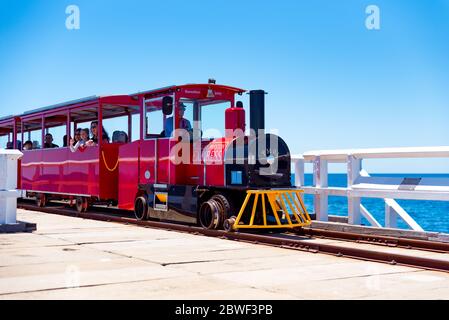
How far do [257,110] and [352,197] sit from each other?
2.33 m

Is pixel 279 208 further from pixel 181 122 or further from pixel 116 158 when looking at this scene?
pixel 116 158

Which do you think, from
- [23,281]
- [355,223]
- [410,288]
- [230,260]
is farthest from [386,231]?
[23,281]

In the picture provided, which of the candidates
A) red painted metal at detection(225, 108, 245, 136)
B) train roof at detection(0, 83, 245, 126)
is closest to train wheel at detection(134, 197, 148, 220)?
train roof at detection(0, 83, 245, 126)

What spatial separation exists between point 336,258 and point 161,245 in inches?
102

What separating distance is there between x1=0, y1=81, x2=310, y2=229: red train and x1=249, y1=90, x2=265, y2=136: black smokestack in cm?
2

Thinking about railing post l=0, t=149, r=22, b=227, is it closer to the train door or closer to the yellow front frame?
the train door

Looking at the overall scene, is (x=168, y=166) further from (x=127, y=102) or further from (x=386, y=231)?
(x=386, y=231)

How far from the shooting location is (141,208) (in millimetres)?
12391

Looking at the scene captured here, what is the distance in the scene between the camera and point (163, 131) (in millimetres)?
11664

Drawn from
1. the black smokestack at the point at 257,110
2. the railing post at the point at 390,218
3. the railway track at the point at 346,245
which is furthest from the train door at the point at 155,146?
the railing post at the point at 390,218

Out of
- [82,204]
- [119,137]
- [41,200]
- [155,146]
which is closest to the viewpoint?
[155,146]

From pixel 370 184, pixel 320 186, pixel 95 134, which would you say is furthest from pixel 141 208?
pixel 370 184

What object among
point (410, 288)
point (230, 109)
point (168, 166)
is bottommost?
point (410, 288)

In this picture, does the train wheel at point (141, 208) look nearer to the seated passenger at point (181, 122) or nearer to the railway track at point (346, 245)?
the railway track at point (346, 245)
